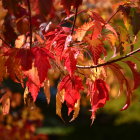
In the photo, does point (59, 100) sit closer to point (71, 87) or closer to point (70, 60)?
point (71, 87)

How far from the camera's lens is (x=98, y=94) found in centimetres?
100

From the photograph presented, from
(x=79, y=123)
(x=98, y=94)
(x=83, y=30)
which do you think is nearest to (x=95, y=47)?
(x=83, y=30)

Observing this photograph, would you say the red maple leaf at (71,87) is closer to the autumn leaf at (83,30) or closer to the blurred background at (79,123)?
the autumn leaf at (83,30)

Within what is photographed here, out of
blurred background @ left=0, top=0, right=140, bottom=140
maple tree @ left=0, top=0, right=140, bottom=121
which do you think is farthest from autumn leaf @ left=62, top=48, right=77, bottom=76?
blurred background @ left=0, top=0, right=140, bottom=140

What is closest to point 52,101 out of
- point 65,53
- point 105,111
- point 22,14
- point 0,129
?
point 105,111

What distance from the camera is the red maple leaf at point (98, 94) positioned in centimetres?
99

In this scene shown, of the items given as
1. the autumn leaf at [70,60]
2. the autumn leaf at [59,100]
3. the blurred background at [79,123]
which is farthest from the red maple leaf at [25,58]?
the blurred background at [79,123]

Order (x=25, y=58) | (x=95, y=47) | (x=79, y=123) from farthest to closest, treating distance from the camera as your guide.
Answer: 1. (x=79, y=123)
2. (x=95, y=47)
3. (x=25, y=58)

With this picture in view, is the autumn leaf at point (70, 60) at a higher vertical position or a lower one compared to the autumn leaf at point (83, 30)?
lower

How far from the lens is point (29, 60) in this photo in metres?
0.78

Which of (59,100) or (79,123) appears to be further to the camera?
(79,123)

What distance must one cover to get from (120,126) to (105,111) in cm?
83

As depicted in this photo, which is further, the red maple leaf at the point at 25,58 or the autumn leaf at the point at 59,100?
the autumn leaf at the point at 59,100

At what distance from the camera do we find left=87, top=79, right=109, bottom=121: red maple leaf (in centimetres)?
99
